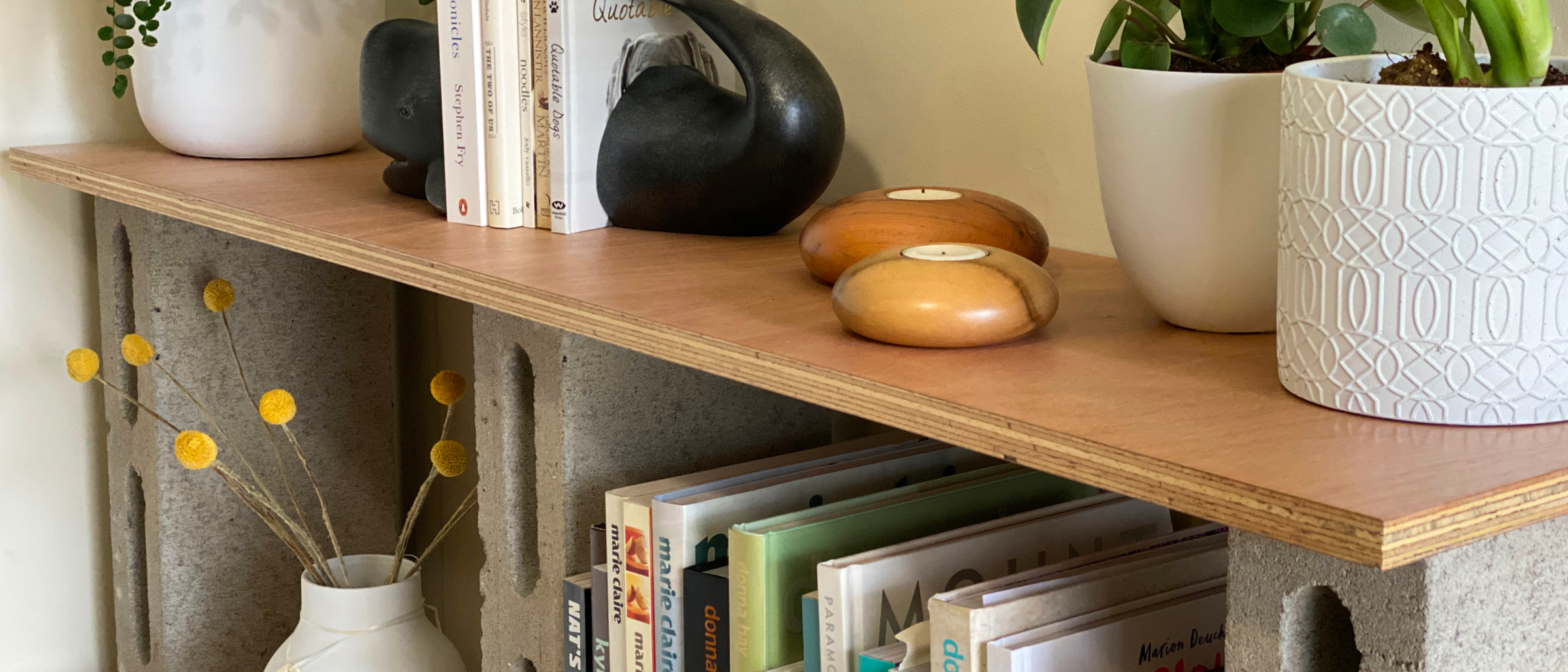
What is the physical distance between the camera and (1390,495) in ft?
1.61

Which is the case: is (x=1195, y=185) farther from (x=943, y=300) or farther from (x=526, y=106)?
(x=526, y=106)

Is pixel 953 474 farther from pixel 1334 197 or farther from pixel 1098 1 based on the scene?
pixel 1334 197

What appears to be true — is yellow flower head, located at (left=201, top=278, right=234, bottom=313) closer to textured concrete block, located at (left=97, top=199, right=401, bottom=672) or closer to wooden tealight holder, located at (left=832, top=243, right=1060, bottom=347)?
textured concrete block, located at (left=97, top=199, right=401, bottom=672)

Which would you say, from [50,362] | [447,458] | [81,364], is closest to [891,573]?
[447,458]

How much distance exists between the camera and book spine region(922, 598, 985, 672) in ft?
2.27

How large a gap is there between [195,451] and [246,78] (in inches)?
14.8

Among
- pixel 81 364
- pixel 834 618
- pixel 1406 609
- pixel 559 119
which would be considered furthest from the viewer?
pixel 81 364

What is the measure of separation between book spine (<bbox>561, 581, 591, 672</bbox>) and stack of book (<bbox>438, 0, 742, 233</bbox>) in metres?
0.26

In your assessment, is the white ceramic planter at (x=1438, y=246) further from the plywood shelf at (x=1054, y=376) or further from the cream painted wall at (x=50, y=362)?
the cream painted wall at (x=50, y=362)

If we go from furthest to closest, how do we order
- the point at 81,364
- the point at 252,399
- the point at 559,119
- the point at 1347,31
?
the point at 252,399 < the point at 81,364 < the point at 559,119 < the point at 1347,31

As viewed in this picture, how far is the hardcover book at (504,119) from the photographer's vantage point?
1019 millimetres

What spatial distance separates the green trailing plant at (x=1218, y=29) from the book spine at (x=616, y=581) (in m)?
0.42

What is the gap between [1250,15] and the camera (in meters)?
0.68

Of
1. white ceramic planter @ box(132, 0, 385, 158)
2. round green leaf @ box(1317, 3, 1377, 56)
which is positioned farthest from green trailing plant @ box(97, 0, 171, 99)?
round green leaf @ box(1317, 3, 1377, 56)
